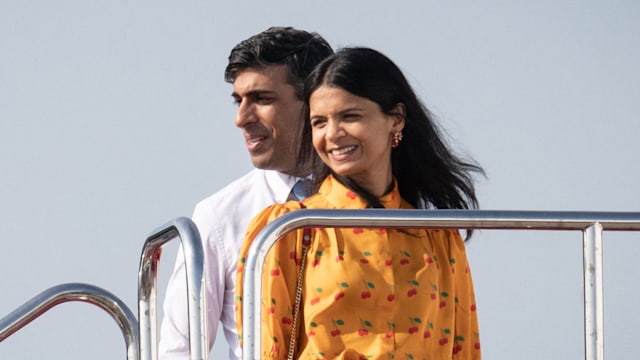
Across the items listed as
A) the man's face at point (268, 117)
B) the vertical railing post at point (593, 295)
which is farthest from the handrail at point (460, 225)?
the man's face at point (268, 117)

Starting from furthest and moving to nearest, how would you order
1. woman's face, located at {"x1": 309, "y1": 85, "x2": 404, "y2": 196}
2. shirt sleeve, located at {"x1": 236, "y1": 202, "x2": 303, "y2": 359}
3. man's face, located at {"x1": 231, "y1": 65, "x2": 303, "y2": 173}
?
man's face, located at {"x1": 231, "y1": 65, "x2": 303, "y2": 173}, woman's face, located at {"x1": 309, "y1": 85, "x2": 404, "y2": 196}, shirt sleeve, located at {"x1": 236, "y1": 202, "x2": 303, "y2": 359}

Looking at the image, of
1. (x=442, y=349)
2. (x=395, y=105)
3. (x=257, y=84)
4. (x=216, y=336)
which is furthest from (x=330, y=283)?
(x=257, y=84)

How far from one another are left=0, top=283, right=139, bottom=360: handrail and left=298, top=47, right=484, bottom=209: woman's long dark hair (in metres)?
0.77

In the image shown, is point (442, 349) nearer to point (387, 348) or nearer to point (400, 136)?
point (387, 348)

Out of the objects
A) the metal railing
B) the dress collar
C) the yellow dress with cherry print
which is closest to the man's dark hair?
the dress collar

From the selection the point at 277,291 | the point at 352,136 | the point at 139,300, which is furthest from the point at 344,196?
the point at 139,300

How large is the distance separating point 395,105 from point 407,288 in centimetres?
61

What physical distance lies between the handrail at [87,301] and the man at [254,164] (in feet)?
2.96

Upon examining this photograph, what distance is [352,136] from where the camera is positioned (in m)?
4.41

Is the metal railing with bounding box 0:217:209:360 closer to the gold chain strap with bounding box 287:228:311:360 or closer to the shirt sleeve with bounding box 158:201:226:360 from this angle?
the gold chain strap with bounding box 287:228:311:360

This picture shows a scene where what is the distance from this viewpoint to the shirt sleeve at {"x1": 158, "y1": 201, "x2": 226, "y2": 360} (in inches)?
196

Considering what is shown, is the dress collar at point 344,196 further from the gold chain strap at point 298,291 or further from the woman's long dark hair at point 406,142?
the gold chain strap at point 298,291

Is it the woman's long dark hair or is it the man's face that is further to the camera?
the man's face

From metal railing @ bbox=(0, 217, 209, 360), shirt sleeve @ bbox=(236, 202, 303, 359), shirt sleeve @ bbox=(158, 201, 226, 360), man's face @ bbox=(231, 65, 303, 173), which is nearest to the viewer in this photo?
metal railing @ bbox=(0, 217, 209, 360)
